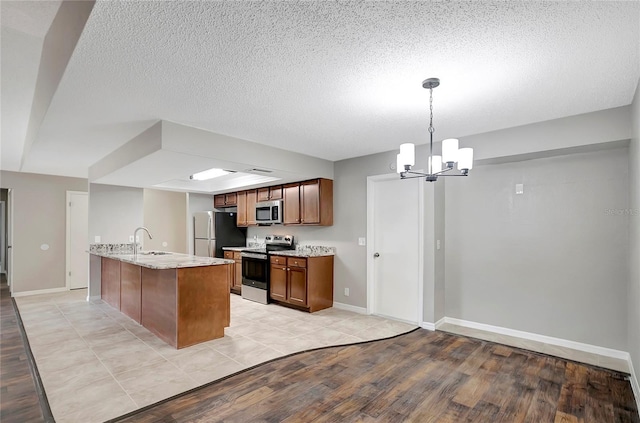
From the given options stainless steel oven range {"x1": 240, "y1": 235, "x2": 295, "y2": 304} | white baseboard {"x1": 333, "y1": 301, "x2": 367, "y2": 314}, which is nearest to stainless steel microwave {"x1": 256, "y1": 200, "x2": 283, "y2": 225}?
stainless steel oven range {"x1": 240, "y1": 235, "x2": 295, "y2": 304}

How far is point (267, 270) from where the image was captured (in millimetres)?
5297

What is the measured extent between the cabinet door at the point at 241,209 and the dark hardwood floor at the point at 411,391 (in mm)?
3761

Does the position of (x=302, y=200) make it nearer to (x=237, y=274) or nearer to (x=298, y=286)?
(x=298, y=286)

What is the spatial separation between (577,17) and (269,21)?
1.59 m

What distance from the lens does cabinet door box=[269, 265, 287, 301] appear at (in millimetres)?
5062

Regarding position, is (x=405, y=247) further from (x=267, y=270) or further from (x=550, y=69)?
(x=550, y=69)

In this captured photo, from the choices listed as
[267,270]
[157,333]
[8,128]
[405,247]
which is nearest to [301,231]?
[267,270]

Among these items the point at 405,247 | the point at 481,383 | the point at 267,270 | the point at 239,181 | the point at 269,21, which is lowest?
the point at 481,383

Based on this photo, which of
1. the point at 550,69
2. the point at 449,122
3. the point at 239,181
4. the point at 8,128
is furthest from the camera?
the point at 239,181

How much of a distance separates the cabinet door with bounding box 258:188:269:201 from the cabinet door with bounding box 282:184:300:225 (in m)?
0.47

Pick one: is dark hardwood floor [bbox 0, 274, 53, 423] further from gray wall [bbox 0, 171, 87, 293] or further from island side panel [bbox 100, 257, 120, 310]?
gray wall [bbox 0, 171, 87, 293]

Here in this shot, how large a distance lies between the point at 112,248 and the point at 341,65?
5.54 metres

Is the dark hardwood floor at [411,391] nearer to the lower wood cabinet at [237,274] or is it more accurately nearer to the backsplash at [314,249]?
the backsplash at [314,249]

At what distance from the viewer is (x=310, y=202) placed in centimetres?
517
